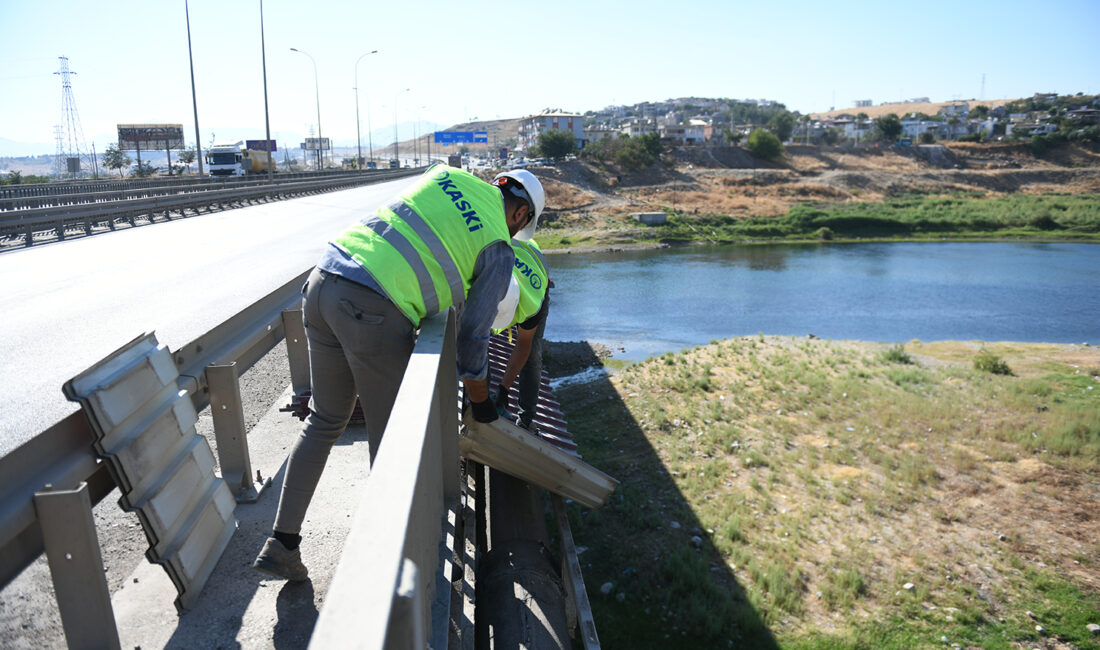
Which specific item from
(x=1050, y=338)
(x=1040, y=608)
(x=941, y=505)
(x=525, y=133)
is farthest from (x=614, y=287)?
(x=525, y=133)

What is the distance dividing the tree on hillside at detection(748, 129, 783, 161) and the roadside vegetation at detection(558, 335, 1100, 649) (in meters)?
72.5

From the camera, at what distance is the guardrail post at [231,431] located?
3719 millimetres

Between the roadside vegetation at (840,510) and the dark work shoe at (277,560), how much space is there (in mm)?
4817

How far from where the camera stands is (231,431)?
389cm

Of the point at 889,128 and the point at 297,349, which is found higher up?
the point at 889,128

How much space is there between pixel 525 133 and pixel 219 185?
116 metres

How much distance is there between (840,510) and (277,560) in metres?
8.50

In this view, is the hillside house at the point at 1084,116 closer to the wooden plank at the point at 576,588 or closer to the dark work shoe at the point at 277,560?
the wooden plank at the point at 576,588

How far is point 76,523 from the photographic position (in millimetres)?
2133

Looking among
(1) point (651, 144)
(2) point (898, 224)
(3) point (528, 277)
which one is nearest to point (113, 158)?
(1) point (651, 144)

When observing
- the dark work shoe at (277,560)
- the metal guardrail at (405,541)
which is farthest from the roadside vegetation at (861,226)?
the metal guardrail at (405,541)

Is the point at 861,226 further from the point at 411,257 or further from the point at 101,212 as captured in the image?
the point at 411,257

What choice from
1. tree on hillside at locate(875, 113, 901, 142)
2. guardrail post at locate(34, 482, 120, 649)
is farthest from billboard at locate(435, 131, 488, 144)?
guardrail post at locate(34, 482, 120, 649)

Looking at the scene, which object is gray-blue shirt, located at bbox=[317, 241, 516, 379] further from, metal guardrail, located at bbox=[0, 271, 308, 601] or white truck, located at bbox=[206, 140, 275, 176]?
white truck, located at bbox=[206, 140, 275, 176]
